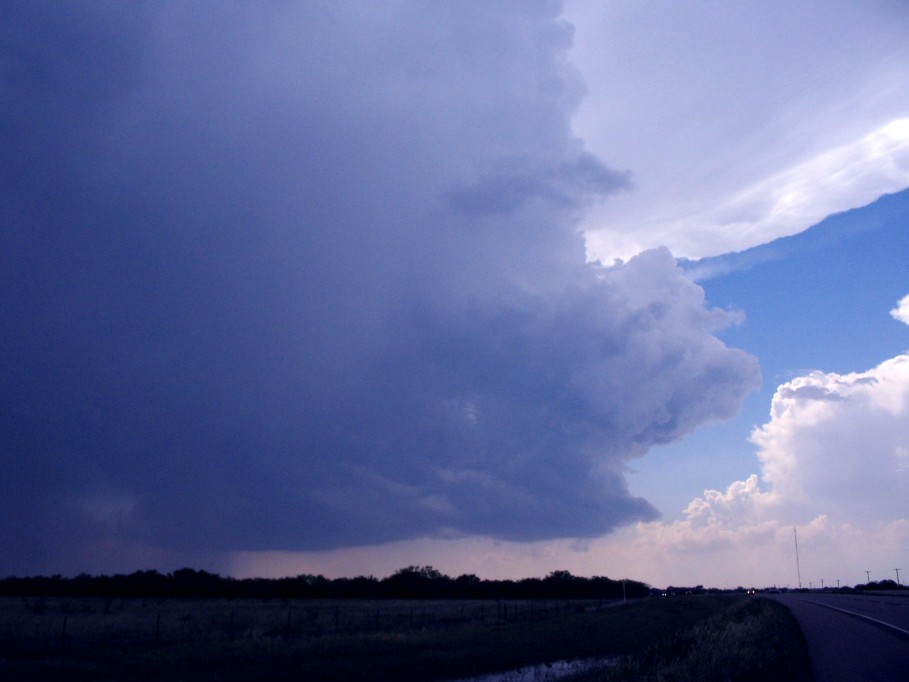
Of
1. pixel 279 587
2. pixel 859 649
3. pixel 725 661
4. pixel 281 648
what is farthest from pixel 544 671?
pixel 279 587

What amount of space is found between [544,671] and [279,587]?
365ft

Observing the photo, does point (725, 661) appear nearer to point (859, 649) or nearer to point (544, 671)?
point (859, 649)

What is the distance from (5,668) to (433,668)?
552 inches

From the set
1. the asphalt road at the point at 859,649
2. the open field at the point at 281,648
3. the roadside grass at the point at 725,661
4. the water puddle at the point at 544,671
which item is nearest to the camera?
the roadside grass at the point at 725,661

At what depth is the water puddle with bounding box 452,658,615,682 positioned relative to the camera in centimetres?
2572

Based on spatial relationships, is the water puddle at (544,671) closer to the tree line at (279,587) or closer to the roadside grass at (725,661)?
the roadside grass at (725,661)

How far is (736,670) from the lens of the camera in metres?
19.9

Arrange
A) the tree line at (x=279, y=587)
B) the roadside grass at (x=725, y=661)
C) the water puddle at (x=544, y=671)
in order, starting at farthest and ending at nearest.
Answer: the tree line at (x=279, y=587), the water puddle at (x=544, y=671), the roadside grass at (x=725, y=661)

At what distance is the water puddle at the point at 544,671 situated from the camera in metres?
25.7

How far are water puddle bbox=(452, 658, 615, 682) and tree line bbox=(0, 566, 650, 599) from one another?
86772mm

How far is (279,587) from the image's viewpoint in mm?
129625

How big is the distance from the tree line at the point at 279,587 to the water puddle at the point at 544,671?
86.8 metres

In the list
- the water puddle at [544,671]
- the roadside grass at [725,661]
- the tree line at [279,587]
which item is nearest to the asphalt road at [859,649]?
the roadside grass at [725,661]

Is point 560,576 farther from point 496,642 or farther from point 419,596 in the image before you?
point 496,642
